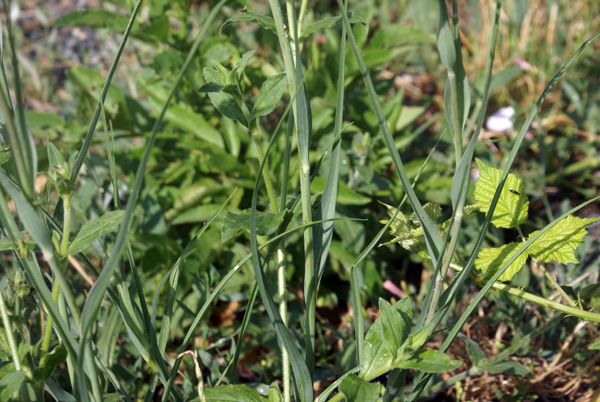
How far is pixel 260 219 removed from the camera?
0.73m

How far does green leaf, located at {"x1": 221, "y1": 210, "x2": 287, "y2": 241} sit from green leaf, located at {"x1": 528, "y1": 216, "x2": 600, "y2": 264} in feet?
1.22

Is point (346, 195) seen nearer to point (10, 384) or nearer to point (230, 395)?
point (230, 395)

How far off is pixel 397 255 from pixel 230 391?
80cm

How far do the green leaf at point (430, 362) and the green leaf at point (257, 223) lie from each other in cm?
24

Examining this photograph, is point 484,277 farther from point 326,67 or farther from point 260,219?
point 326,67

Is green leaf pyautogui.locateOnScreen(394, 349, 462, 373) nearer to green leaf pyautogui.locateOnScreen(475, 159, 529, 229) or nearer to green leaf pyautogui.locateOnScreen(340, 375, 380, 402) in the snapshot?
green leaf pyautogui.locateOnScreen(340, 375, 380, 402)

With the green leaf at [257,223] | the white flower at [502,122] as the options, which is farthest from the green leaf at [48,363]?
the white flower at [502,122]

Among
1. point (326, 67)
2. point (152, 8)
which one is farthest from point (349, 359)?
point (152, 8)

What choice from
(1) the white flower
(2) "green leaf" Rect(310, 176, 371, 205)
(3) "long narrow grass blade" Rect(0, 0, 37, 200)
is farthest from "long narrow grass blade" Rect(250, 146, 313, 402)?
(1) the white flower

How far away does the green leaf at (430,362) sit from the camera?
0.66 metres

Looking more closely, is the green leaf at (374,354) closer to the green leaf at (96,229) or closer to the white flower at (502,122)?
the green leaf at (96,229)

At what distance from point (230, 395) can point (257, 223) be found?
0.78 feet

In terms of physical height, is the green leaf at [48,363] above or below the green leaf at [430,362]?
above

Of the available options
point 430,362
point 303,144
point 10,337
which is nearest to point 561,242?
point 430,362
